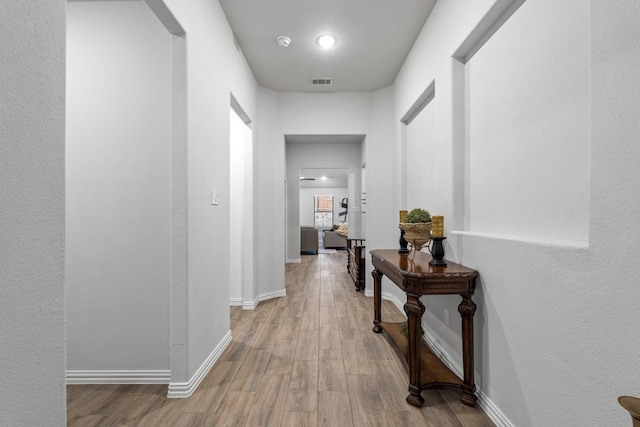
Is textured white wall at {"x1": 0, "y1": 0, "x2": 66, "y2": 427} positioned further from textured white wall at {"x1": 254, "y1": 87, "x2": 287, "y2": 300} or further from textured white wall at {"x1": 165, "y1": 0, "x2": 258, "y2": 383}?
textured white wall at {"x1": 254, "y1": 87, "x2": 287, "y2": 300}

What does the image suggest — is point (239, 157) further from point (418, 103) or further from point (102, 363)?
point (102, 363)

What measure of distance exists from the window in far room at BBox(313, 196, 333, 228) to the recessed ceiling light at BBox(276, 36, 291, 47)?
9.83 metres

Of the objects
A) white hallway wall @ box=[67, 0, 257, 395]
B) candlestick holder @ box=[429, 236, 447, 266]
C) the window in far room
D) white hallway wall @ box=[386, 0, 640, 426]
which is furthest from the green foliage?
the window in far room

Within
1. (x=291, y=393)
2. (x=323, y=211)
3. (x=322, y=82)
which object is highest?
(x=322, y=82)

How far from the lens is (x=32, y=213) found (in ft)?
2.86

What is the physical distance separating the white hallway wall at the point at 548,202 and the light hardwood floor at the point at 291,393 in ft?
1.59

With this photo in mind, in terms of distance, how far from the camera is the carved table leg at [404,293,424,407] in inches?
69.6

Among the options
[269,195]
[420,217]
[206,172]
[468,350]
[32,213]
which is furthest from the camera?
[269,195]

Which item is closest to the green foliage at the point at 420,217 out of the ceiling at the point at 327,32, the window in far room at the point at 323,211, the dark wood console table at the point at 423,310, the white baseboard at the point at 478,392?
the dark wood console table at the point at 423,310

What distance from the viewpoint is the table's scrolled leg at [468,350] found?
174cm

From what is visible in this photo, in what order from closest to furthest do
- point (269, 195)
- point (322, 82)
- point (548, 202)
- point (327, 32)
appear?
point (548, 202), point (327, 32), point (322, 82), point (269, 195)

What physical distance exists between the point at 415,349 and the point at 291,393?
2.66ft

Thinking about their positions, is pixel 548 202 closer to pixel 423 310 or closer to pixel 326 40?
pixel 423 310

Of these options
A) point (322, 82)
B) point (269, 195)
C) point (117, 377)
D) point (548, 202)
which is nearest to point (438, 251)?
point (548, 202)
